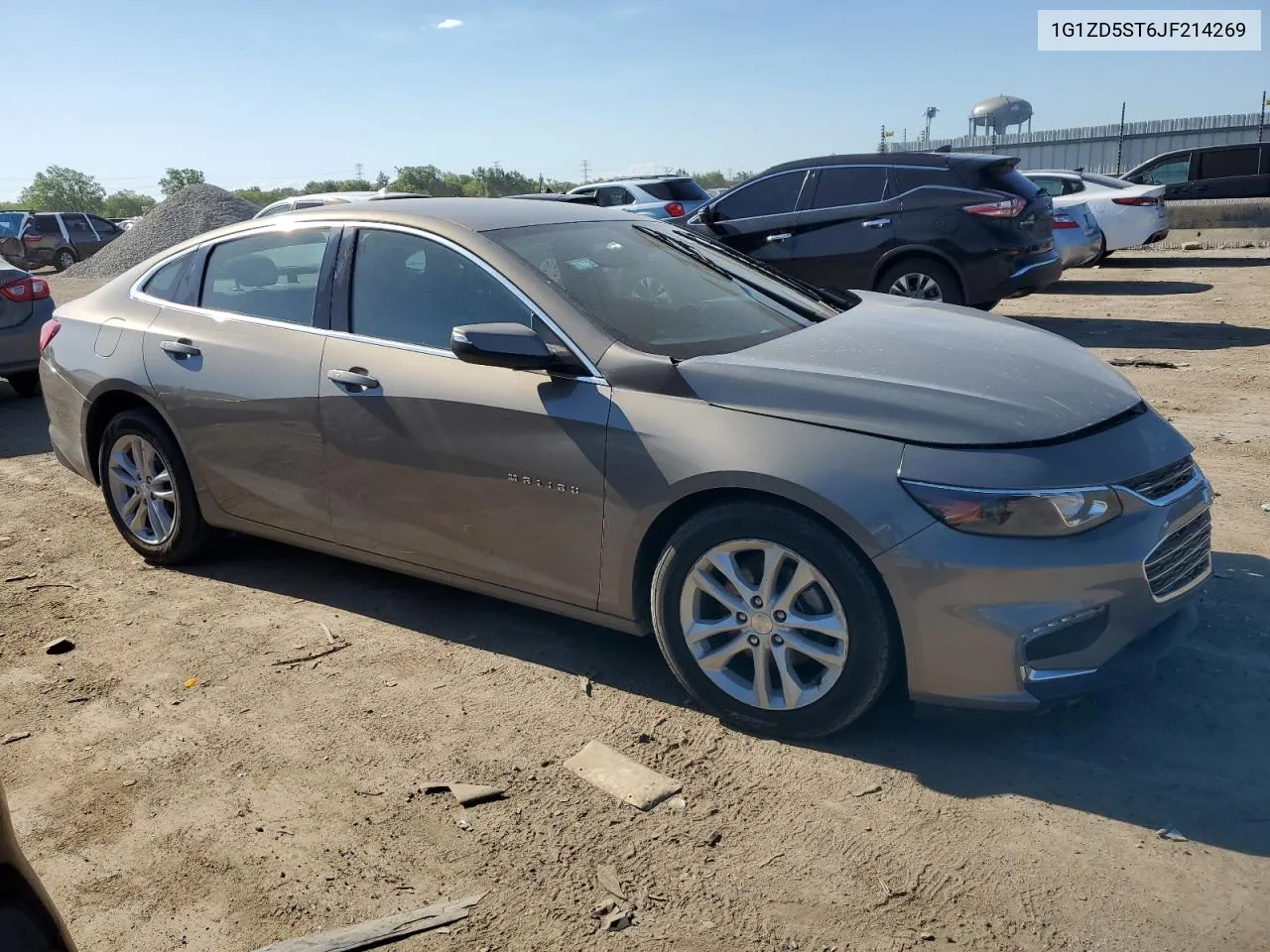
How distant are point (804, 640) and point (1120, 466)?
3.54 ft

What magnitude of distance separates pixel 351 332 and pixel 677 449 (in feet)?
5.25

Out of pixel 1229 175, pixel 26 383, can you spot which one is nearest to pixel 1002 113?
pixel 1229 175

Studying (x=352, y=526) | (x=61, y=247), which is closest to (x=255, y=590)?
(x=352, y=526)

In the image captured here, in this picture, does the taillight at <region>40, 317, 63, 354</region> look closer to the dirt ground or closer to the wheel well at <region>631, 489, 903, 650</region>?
the dirt ground

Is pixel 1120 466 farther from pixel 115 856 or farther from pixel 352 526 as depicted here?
pixel 115 856

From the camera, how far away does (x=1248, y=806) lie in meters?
3.12

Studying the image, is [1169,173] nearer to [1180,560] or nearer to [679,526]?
[1180,560]

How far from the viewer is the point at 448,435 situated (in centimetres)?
407

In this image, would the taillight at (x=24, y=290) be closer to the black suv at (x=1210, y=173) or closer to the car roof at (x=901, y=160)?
the car roof at (x=901, y=160)

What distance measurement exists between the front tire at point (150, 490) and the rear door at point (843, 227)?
7.24 metres

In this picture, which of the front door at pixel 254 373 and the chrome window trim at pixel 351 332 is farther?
the front door at pixel 254 373

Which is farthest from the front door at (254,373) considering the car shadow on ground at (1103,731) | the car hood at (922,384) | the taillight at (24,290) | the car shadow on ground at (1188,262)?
the car shadow on ground at (1188,262)

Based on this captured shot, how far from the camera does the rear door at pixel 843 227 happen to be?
10.9 meters

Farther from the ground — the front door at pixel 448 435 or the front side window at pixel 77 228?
the front side window at pixel 77 228
